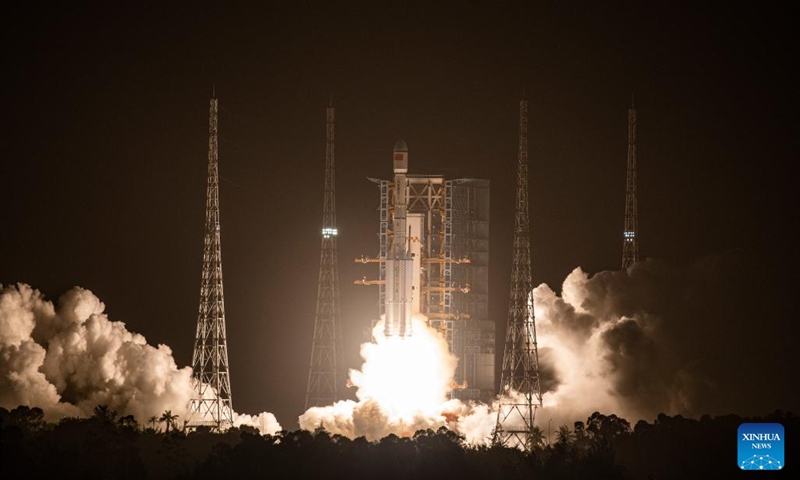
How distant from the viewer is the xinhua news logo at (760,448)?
289 feet

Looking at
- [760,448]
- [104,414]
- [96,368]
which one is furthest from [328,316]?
[760,448]

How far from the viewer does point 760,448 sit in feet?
291

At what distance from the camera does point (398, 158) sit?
9331cm

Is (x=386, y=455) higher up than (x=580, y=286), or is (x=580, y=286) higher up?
(x=580, y=286)

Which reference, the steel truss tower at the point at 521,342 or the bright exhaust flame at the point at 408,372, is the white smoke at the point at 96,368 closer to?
the bright exhaust flame at the point at 408,372

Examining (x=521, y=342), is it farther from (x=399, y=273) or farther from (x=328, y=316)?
(x=328, y=316)

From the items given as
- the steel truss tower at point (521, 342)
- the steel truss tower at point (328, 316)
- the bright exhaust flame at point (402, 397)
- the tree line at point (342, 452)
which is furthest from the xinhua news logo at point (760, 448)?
the steel truss tower at point (328, 316)


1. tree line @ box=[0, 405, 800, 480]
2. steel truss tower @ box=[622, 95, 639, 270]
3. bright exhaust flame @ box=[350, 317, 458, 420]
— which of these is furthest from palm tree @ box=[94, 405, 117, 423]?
steel truss tower @ box=[622, 95, 639, 270]

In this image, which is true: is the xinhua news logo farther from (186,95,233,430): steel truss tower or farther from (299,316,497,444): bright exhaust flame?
(186,95,233,430): steel truss tower

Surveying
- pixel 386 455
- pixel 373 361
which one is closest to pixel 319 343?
pixel 373 361

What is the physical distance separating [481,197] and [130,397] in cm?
1360

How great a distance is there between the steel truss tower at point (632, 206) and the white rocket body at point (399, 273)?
26.2 ft

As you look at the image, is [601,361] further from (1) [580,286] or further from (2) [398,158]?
(2) [398,158]

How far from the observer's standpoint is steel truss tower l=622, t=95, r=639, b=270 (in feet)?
318
